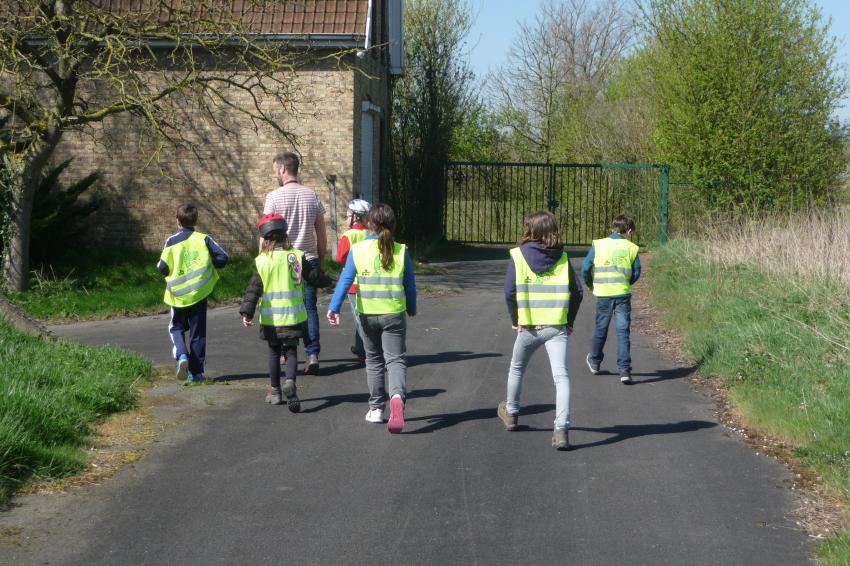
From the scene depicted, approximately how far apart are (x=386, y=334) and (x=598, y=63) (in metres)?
40.0

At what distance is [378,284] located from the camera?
730 cm

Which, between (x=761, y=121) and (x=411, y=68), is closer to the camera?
(x=761, y=121)

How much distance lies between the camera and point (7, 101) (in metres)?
13.6

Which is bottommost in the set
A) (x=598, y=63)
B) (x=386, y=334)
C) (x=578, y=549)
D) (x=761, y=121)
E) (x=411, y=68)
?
(x=578, y=549)

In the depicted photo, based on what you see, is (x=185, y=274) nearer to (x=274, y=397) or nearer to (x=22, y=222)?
(x=274, y=397)

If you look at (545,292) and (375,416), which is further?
(375,416)

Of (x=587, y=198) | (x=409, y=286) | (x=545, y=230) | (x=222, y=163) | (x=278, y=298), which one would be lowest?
(x=278, y=298)

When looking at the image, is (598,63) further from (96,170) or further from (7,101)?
(7,101)

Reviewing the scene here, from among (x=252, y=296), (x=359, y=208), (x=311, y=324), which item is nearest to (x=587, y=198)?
(x=359, y=208)

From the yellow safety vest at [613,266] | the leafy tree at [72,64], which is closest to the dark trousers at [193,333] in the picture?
the yellow safety vest at [613,266]

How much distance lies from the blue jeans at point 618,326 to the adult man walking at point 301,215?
263 cm

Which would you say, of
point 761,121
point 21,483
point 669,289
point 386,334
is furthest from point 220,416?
point 761,121

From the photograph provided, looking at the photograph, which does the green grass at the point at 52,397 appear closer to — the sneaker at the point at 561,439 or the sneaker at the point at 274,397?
the sneaker at the point at 274,397

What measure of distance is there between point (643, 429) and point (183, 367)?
3928 mm
